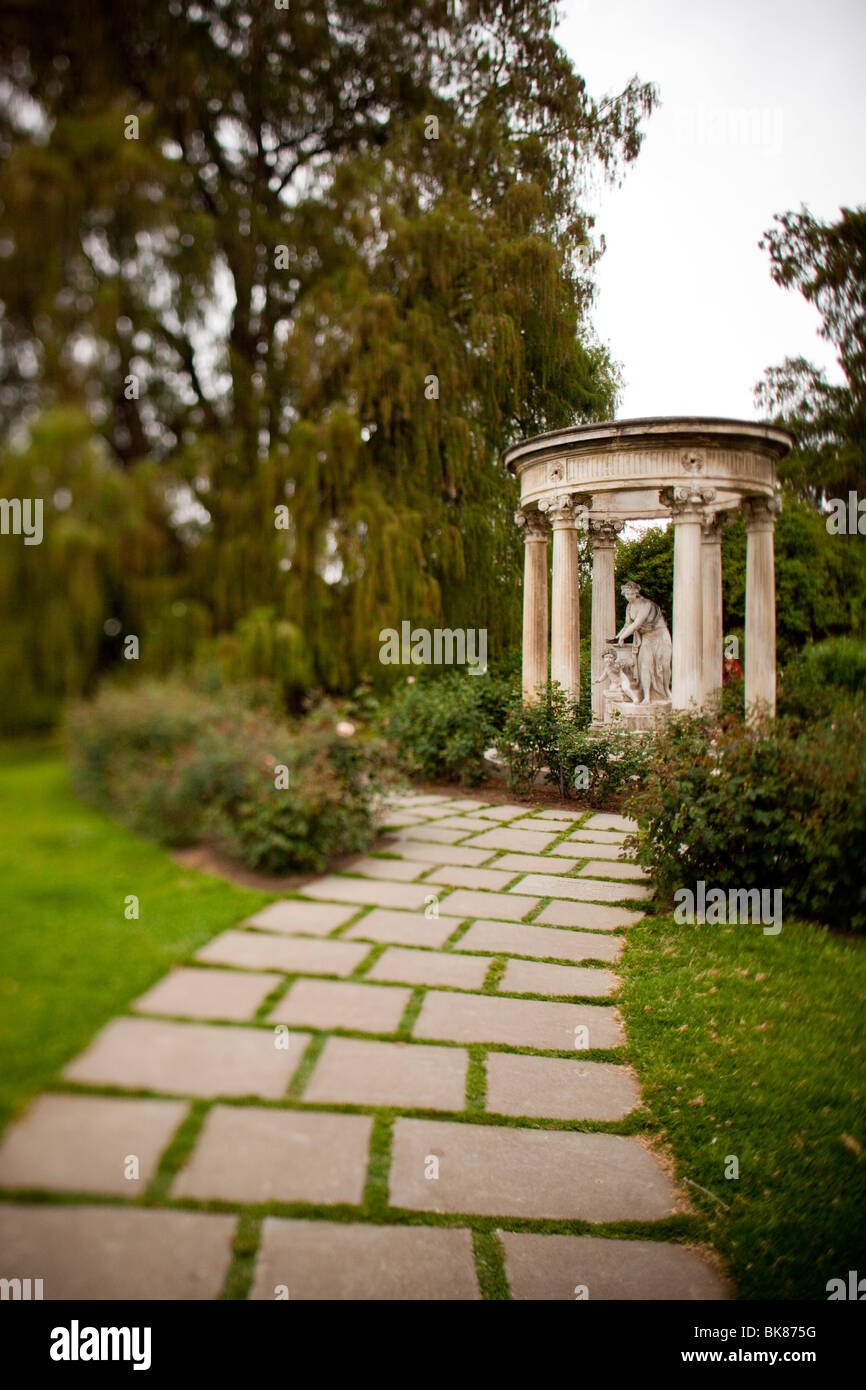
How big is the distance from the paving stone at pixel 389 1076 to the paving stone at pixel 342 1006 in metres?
0.03

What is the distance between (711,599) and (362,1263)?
1083cm

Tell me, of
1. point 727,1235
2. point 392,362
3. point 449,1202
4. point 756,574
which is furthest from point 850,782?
point 756,574

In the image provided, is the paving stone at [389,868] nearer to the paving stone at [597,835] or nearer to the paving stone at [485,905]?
the paving stone at [485,905]

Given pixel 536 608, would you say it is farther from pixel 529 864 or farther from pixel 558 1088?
pixel 558 1088

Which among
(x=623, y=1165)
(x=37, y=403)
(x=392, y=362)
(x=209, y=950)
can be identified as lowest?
(x=623, y=1165)

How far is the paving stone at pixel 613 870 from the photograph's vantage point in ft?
10.0

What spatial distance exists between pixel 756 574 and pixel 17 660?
8692mm

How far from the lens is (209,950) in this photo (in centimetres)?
122

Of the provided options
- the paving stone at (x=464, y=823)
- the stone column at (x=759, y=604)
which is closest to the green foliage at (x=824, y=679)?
the paving stone at (x=464, y=823)

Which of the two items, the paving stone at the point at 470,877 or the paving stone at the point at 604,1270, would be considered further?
the paving stone at the point at 470,877

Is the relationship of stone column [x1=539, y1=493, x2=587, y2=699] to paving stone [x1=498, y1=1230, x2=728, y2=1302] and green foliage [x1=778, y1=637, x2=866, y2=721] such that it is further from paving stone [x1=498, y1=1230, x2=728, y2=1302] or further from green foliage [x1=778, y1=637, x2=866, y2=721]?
paving stone [x1=498, y1=1230, x2=728, y2=1302]

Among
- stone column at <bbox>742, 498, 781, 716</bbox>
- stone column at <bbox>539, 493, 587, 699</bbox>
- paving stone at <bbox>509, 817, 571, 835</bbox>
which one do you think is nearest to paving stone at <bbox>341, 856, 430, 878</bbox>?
paving stone at <bbox>509, 817, 571, 835</bbox>

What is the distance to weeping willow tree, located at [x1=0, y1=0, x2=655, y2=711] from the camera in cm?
110
